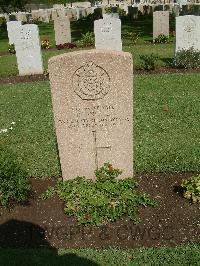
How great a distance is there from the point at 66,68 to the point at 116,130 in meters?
1.12

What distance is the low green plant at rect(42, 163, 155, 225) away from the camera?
17.0 ft

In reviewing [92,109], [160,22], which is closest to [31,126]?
[92,109]

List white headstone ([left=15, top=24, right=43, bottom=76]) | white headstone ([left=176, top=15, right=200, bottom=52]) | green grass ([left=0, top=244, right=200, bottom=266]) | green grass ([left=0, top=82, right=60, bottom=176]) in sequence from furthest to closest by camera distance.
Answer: white headstone ([left=15, top=24, right=43, bottom=76]) → white headstone ([left=176, top=15, right=200, bottom=52]) → green grass ([left=0, top=82, right=60, bottom=176]) → green grass ([left=0, top=244, right=200, bottom=266])

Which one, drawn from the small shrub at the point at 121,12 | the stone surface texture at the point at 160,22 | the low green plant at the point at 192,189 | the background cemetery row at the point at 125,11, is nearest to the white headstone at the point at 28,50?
the stone surface texture at the point at 160,22

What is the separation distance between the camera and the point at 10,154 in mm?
5457

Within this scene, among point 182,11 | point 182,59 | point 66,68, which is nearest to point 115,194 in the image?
point 66,68

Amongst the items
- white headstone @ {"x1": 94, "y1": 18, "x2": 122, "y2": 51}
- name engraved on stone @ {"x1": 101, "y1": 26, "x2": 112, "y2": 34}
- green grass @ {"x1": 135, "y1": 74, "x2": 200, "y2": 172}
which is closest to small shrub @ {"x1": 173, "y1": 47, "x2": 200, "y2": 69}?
green grass @ {"x1": 135, "y1": 74, "x2": 200, "y2": 172}

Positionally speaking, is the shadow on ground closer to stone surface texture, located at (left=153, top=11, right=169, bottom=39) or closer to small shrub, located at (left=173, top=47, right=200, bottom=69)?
small shrub, located at (left=173, top=47, right=200, bottom=69)

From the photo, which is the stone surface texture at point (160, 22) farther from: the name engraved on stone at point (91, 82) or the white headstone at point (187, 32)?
the name engraved on stone at point (91, 82)

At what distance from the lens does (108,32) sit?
1442cm

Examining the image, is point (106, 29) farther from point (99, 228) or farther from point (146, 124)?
point (99, 228)

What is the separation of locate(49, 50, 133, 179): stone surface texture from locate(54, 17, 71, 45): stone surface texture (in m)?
15.0

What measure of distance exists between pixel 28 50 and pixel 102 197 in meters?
9.42

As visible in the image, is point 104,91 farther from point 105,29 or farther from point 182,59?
point 105,29
